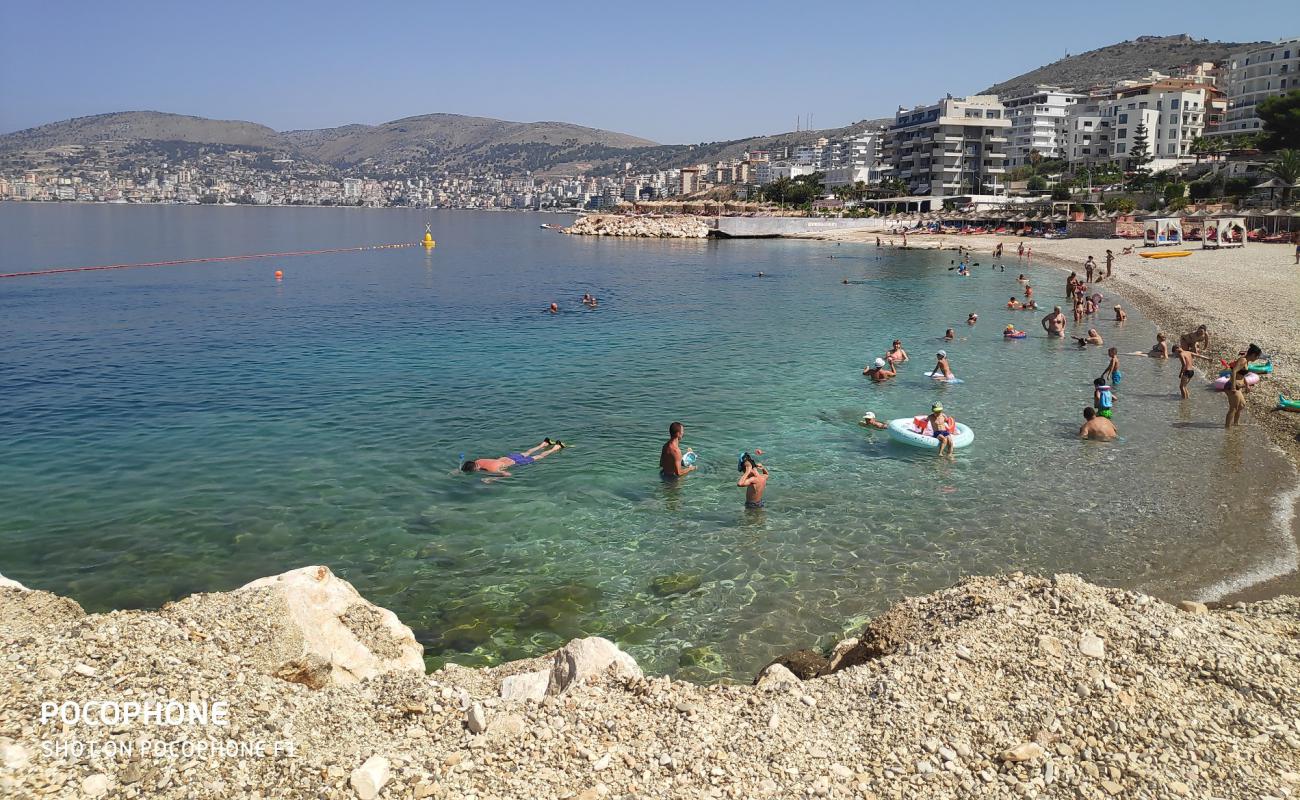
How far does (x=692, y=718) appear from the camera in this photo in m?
5.78

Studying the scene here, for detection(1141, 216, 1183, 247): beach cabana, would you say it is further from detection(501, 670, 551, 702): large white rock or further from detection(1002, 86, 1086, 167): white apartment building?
detection(1002, 86, 1086, 167): white apartment building

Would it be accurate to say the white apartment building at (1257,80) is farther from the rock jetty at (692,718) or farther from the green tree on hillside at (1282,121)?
the rock jetty at (692,718)

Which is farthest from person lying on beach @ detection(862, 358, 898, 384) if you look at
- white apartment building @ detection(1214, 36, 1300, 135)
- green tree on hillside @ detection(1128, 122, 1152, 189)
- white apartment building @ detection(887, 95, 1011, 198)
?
white apartment building @ detection(1214, 36, 1300, 135)

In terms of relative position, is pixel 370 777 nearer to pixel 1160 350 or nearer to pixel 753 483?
pixel 753 483

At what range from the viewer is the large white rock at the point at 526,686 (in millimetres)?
6281

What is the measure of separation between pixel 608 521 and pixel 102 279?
167 ft

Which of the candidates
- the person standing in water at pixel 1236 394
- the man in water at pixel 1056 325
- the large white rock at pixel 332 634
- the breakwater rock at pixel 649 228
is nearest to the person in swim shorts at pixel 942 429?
the person standing in water at pixel 1236 394

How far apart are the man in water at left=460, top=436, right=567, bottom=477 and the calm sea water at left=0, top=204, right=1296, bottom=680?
261mm

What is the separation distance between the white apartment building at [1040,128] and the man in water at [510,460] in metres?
134

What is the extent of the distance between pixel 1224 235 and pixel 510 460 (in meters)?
59.3

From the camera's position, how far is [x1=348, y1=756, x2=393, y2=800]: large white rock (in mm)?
4734

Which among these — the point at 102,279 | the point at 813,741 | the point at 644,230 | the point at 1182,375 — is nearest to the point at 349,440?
the point at 813,741

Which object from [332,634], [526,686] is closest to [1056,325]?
[526,686]

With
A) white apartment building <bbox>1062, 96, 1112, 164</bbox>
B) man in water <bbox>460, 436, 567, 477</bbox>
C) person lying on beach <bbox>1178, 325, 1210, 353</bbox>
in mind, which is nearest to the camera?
man in water <bbox>460, 436, 567, 477</bbox>
